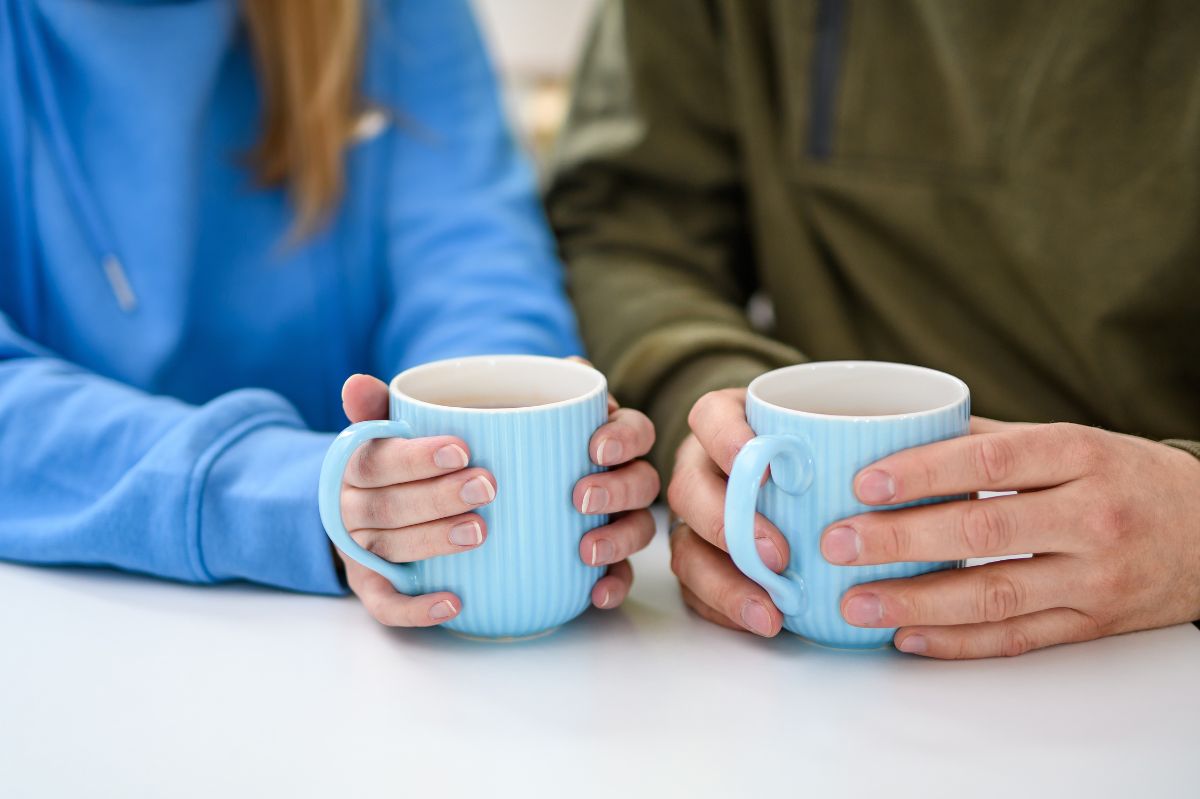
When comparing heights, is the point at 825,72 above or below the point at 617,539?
above

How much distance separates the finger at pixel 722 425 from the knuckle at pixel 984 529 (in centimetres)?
11

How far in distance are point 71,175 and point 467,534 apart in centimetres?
54

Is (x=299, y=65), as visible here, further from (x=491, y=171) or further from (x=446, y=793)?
(x=446, y=793)

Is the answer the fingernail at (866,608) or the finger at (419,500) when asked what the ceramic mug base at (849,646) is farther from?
the finger at (419,500)

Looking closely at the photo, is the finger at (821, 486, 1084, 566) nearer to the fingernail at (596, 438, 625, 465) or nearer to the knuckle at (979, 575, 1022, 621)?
the knuckle at (979, 575, 1022, 621)

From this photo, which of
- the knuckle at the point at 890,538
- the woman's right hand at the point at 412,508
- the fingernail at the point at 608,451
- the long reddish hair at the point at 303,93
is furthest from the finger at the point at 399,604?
the long reddish hair at the point at 303,93

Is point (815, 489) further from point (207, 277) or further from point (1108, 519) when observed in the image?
point (207, 277)

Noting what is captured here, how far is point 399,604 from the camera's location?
566 millimetres

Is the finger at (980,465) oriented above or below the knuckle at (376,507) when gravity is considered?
above

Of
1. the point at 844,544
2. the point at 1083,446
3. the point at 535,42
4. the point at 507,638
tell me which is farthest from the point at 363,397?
the point at 535,42

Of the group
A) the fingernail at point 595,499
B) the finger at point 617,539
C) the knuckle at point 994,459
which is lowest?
the finger at point 617,539

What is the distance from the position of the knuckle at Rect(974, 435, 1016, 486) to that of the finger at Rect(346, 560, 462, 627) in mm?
270

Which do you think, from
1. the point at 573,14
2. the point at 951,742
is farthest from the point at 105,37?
the point at 573,14

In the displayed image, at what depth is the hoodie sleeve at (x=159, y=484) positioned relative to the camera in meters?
0.63
